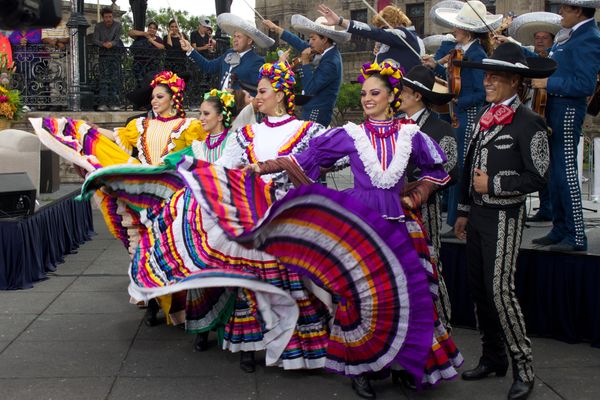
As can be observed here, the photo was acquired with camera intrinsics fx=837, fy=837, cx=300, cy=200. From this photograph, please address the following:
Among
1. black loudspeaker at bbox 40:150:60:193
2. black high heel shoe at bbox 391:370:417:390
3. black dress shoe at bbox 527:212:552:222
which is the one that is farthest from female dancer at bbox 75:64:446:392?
black loudspeaker at bbox 40:150:60:193

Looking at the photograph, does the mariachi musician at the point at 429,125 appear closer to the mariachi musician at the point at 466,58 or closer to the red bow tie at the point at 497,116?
the red bow tie at the point at 497,116

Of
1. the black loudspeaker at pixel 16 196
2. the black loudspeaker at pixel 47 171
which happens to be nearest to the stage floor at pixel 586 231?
the black loudspeaker at pixel 16 196

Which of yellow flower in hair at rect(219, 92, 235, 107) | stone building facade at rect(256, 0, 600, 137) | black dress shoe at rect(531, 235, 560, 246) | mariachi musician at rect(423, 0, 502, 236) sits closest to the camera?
black dress shoe at rect(531, 235, 560, 246)

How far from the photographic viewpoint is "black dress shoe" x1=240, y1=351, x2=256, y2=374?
5680 millimetres

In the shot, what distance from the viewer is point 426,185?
5.31 metres

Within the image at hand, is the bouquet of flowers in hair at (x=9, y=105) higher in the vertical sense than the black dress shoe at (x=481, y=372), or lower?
higher

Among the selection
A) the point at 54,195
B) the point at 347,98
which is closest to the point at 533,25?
the point at 54,195

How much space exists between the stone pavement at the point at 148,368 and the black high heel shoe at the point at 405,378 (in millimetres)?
48

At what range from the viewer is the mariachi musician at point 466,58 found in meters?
7.70

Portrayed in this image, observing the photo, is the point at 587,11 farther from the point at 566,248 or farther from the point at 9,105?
the point at 9,105

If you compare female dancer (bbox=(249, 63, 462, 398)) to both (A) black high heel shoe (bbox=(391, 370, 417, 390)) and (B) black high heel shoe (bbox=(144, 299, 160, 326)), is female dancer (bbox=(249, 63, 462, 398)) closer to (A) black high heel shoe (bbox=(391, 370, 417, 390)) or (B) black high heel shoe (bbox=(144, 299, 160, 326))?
(A) black high heel shoe (bbox=(391, 370, 417, 390))

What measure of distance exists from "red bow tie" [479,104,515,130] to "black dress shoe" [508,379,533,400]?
159cm

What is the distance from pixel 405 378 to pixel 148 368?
1768 millimetres

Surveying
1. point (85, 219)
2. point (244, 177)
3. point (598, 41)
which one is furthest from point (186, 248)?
point (85, 219)
